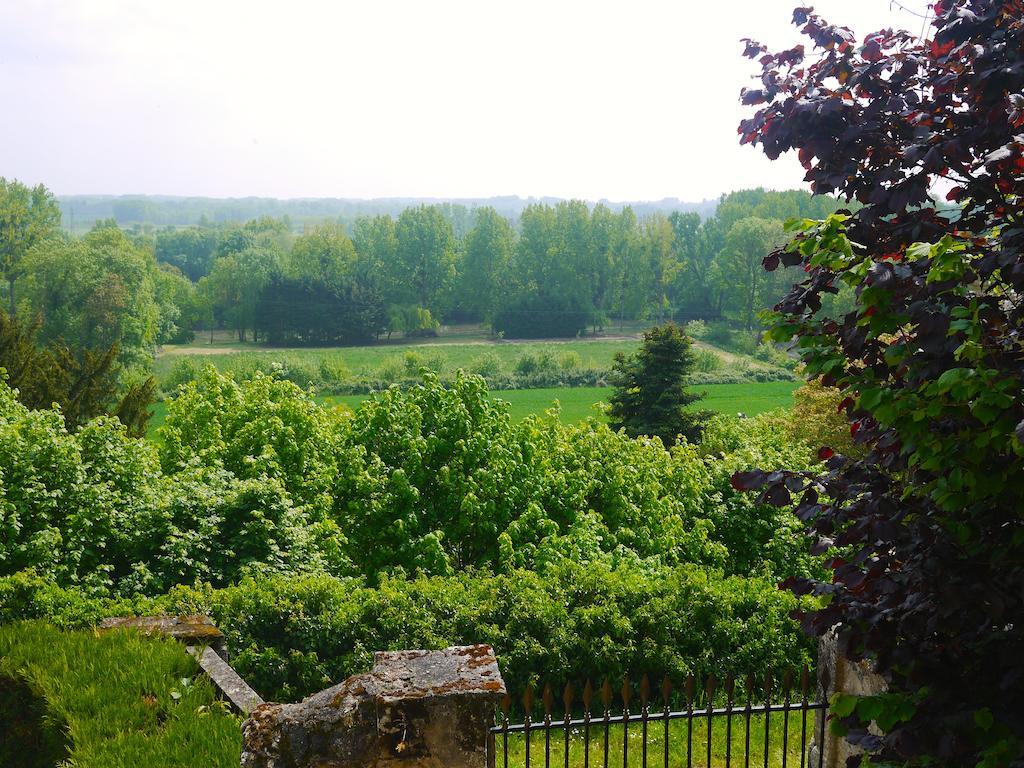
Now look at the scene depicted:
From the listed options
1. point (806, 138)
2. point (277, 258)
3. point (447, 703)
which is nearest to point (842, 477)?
point (806, 138)

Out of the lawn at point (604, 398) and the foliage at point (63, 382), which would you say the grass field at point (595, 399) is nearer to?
the lawn at point (604, 398)

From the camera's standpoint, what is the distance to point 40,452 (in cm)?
1210

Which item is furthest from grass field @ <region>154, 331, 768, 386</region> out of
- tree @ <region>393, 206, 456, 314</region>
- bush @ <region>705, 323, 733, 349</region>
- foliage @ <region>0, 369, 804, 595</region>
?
foliage @ <region>0, 369, 804, 595</region>

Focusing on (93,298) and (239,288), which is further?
(239,288)

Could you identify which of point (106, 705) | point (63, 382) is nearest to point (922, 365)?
point (106, 705)

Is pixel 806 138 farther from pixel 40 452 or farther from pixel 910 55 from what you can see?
pixel 40 452

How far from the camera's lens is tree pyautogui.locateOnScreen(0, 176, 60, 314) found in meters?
72.2

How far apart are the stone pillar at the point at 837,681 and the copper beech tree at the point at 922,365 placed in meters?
1.25

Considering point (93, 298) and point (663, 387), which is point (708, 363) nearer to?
point (663, 387)

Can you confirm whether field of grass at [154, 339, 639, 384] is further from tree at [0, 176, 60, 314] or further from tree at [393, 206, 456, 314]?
tree at [0, 176, 60, 314]

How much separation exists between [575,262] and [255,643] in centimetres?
8802

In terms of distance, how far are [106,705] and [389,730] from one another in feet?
8.28

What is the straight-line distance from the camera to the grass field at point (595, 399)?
56.2 m

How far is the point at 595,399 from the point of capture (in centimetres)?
6134
